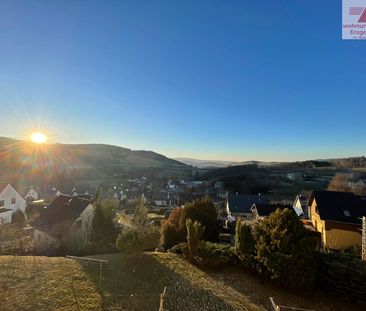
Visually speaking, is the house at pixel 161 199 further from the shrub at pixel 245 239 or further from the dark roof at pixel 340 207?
the shrub at pixel 245 239

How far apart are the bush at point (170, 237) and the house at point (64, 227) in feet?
16.5

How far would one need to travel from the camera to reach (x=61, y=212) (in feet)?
75.5

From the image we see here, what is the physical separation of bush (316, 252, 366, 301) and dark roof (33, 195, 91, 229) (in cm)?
1615

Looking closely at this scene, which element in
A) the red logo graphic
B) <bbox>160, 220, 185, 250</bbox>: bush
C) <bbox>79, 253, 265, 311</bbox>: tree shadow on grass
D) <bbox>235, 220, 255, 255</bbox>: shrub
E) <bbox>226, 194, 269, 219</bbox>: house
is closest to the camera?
<bbox>79, 253, 265, 311</bbox>: tree shadow on grass

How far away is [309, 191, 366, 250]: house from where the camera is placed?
22.4 m

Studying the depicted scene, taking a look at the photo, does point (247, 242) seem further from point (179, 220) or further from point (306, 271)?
point (179, 220)

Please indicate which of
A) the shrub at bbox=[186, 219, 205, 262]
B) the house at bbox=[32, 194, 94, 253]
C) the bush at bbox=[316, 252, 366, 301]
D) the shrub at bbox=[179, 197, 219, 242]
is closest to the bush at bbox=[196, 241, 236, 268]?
A: the shrub at bbox=[186, 219, 205, 262]

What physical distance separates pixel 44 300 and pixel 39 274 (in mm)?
2226

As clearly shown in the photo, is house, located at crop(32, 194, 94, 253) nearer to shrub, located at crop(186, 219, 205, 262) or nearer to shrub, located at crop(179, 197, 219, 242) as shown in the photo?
shrub, located at crop(179, 197, 219, 242)

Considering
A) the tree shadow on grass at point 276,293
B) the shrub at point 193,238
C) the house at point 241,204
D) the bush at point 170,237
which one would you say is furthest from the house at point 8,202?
the house at point 241,204

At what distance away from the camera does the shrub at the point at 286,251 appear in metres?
12.1

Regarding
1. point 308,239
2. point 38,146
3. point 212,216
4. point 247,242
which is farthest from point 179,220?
point 38,146

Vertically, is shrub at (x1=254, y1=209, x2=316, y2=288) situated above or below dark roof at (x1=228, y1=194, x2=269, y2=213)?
above

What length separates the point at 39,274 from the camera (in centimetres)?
1143
